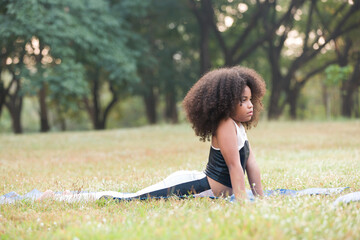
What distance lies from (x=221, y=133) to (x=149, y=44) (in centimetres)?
2305

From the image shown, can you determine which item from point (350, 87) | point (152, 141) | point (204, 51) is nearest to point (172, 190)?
point (152, 141)

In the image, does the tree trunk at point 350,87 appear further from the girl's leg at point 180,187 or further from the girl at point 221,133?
the girl's leg at point 180,187

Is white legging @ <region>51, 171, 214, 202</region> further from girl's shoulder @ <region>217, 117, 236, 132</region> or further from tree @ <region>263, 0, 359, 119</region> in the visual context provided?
tree @ <region>263, 0, 359, 119</region>

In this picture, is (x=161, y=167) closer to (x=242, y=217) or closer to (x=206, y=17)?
(x=242, y=217)

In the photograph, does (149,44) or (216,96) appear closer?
(216,96)

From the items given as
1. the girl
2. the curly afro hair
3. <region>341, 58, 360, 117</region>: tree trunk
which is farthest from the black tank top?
<region>341, 58, 360, 117</region>: tree trunk

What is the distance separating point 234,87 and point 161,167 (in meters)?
3.84

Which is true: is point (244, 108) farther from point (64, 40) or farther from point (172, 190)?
point (64, 40)

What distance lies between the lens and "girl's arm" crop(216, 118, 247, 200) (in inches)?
169

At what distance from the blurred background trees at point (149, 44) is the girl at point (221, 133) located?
13301mm

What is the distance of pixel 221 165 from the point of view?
4.61m

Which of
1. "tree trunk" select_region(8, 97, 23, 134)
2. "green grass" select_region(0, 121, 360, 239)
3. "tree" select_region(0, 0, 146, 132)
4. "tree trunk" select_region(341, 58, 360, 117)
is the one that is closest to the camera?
"green grass" select_region(0, 121, 360, 239)

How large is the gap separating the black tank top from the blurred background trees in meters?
13.6

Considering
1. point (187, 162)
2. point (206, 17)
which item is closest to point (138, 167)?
point (187, 162)
